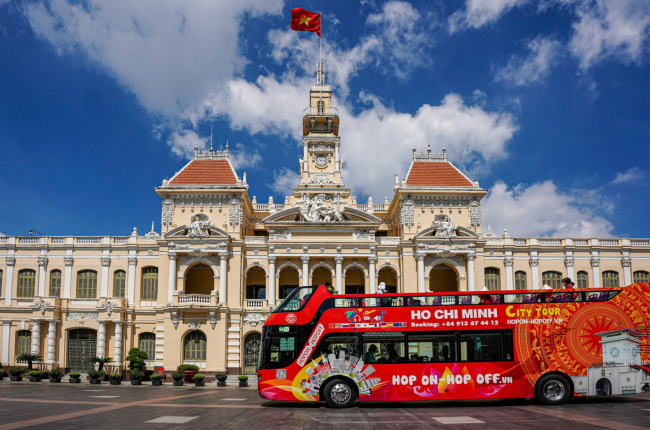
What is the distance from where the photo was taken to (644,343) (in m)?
19.8

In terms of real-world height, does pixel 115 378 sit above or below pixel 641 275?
below

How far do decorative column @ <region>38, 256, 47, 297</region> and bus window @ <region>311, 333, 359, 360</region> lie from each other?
3350 cm

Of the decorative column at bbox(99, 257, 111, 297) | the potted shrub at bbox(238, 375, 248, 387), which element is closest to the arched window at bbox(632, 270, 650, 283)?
the potted shrub at bbox(238, 375, 248, 387)

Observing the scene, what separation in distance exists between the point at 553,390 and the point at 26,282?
41.5 meters

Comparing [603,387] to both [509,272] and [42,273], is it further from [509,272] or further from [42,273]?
[42,273]

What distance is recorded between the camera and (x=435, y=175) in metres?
46.6

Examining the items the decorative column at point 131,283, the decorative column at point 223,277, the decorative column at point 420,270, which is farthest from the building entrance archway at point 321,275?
the decorative column at point 131,283

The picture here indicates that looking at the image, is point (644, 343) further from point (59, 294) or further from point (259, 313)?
point (59, 294)

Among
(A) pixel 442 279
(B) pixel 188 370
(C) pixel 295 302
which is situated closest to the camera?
(C) pixel 295 302

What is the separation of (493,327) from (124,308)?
3215cm

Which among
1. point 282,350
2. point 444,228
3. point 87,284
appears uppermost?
point 444,228

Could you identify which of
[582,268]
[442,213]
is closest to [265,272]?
[442,213]

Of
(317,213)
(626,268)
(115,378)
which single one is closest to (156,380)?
(115,378)

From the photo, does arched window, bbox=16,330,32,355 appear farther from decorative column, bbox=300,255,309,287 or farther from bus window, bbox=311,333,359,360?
bus window, bbox=311,333,359,360
